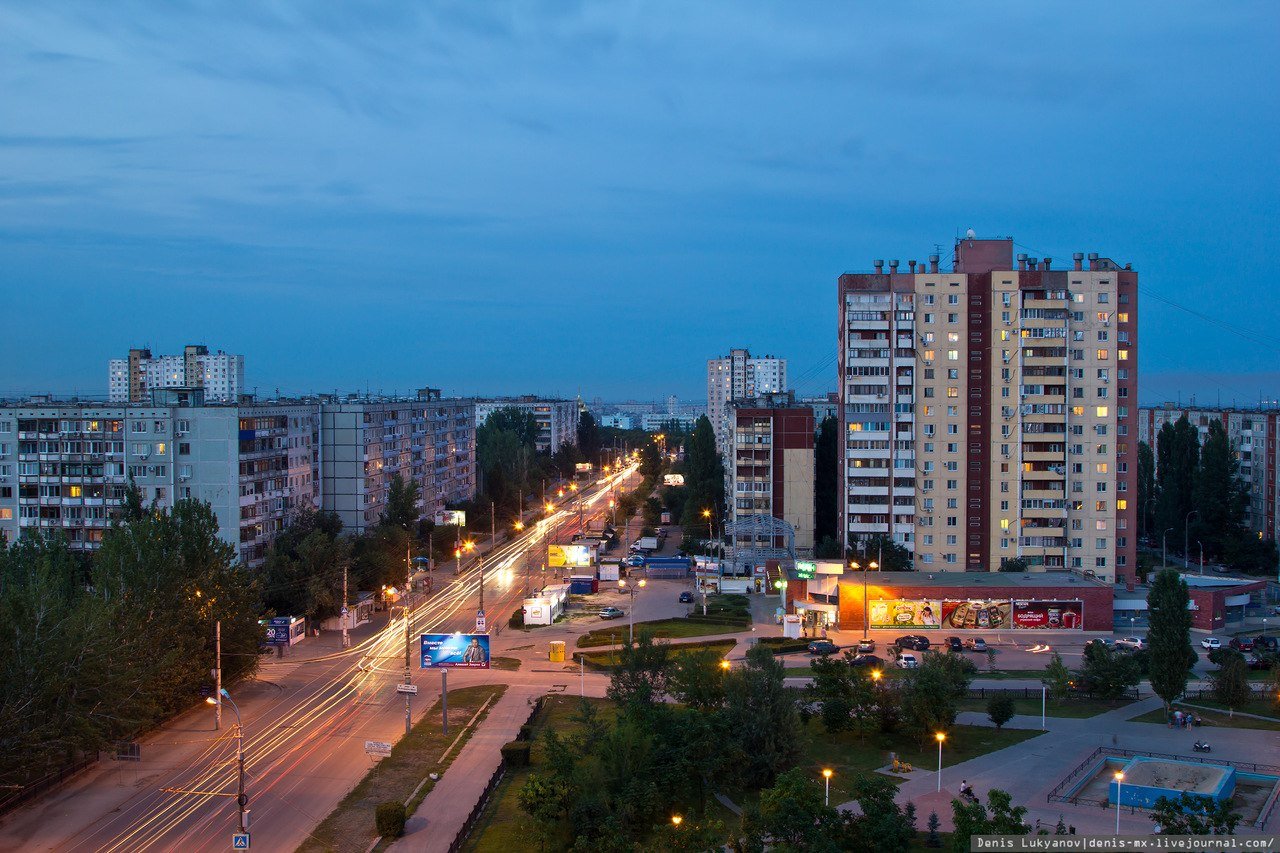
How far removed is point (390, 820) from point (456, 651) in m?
10.6

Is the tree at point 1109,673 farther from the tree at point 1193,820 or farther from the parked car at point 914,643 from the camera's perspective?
the tree at point 1193,820

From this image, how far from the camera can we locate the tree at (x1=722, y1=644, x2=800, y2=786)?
94.5ft

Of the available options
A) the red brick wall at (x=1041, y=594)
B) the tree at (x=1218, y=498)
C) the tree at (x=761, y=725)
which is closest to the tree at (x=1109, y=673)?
the red brick wall at (x=1041, y=594)

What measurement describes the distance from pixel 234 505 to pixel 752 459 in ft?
105

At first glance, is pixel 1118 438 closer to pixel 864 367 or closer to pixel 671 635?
pixel 864 367

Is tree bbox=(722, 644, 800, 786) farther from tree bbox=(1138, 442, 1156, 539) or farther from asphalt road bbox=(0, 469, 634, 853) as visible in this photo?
tree bbox=(1138, 442, 1156, 539)

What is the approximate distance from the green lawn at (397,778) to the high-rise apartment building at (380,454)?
30.5 m

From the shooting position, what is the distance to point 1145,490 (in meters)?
79.0

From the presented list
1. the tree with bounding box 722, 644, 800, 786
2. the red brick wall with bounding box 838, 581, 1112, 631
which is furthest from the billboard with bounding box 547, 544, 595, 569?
the tree with bounding box 722, 644, 800, 786

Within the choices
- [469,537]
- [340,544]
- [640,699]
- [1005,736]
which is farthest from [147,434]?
[1005,736]

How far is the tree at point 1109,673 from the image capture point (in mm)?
37469

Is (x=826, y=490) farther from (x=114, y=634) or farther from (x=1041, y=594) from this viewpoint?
(x=114, y=634)

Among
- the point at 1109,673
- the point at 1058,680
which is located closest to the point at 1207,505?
the point at 1109,673

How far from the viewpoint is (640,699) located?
102 ft
